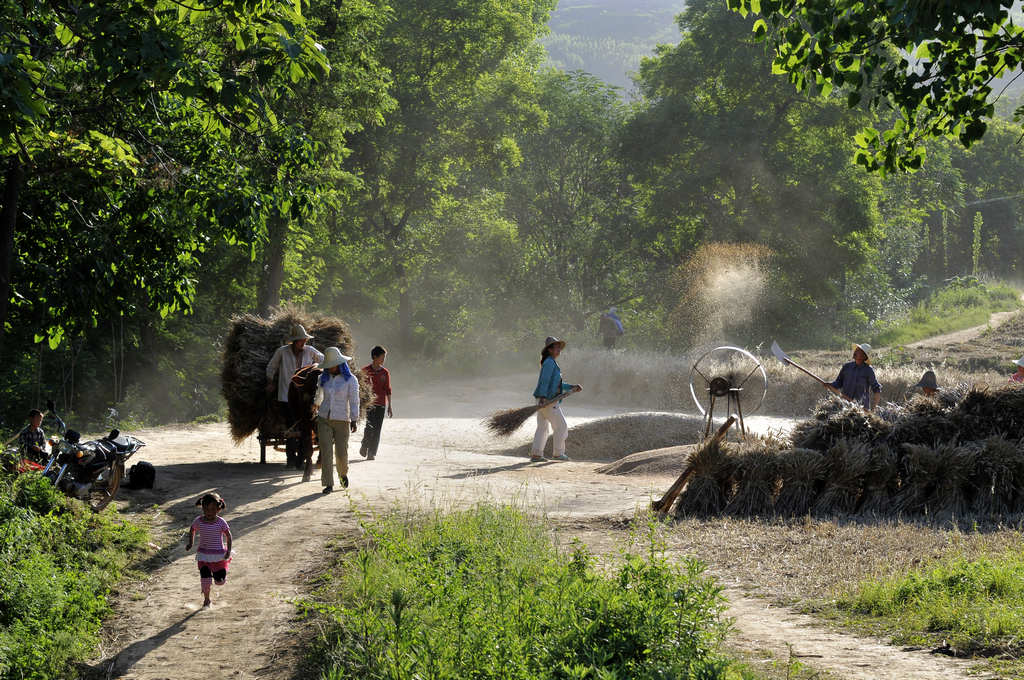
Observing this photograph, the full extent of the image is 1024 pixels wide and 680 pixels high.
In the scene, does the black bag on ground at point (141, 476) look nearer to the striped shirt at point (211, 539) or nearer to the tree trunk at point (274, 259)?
the striped shirt at point (211, 539)

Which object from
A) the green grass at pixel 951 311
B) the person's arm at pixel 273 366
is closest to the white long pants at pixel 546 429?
the person's arm at pixel 273 366

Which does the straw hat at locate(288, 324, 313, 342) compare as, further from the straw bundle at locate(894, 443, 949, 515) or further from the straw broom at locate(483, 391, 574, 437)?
the straw bundle at locate(894, 443, 949, 515)

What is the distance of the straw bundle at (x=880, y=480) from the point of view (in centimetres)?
1051

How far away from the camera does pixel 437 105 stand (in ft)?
127

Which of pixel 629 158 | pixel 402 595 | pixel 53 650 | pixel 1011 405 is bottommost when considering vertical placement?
pixel 53 650

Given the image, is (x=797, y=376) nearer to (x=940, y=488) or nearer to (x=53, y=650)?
(x=940, y=488)

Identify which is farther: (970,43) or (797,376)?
(797,376)

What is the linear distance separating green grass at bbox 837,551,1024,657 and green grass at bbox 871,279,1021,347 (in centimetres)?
3266

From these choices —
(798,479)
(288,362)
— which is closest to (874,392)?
(798,479)

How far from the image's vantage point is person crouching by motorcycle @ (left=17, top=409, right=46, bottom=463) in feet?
34.8

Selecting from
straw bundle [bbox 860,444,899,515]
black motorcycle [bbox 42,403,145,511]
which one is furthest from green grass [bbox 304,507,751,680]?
straw bundle [bbox 860,444,899,515]

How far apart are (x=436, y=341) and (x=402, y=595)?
39571mm

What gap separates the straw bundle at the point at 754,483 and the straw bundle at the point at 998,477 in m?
2.02

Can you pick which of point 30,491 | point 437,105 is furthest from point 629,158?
point 30,491
